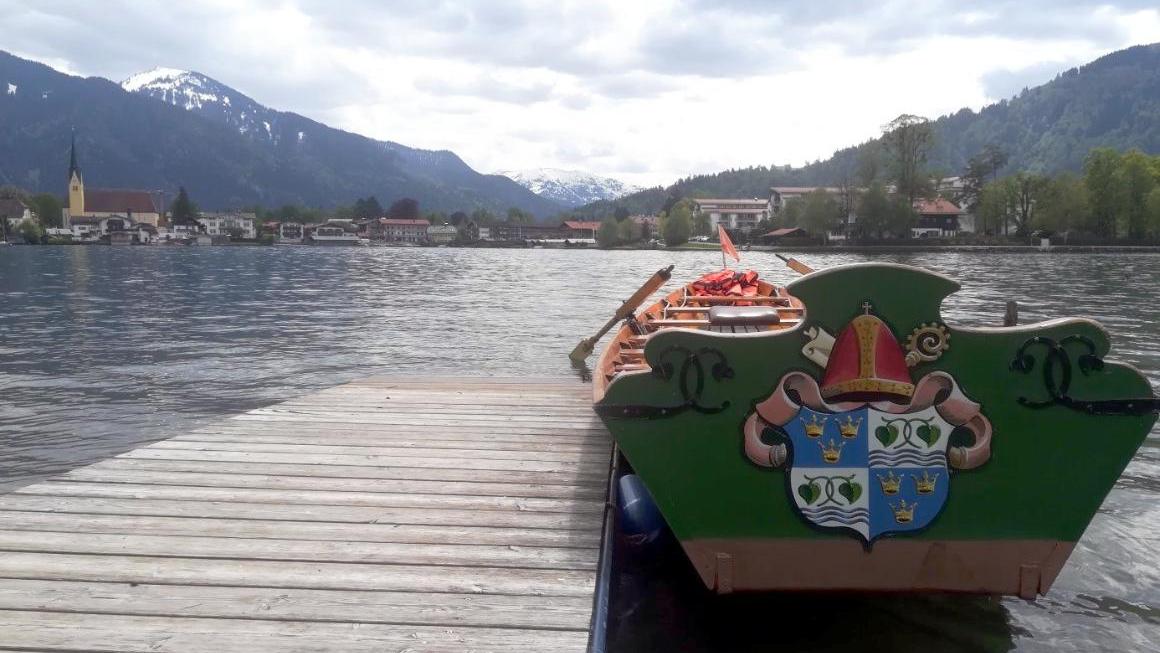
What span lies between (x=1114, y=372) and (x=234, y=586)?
4.51m

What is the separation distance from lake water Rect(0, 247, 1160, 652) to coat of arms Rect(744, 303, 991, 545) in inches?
49.6

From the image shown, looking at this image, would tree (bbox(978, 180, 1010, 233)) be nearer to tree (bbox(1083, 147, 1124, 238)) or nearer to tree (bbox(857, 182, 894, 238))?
tree (bbox(1083, 147, 1124, 238))

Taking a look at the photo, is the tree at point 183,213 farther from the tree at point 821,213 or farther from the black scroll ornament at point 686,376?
the black scroll ornament at point 686,376

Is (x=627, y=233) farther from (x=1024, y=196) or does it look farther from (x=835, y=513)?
(x=835, y=513)

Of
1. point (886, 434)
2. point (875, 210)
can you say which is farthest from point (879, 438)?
point (875, 210)

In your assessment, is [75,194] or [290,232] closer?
[75,194]

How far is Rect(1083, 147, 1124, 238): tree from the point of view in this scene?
94.1 metres

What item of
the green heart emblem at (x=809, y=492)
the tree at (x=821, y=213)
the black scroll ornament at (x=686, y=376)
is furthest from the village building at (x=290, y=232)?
the green heart emblem at (x=809, y=492)

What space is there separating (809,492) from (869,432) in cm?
46

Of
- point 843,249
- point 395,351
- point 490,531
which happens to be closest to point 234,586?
point 490,531

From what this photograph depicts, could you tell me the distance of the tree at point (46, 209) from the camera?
16862 centimetres

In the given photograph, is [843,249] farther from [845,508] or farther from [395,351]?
[845,508]

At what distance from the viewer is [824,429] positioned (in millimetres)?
4445

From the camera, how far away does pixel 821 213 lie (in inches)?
4269
